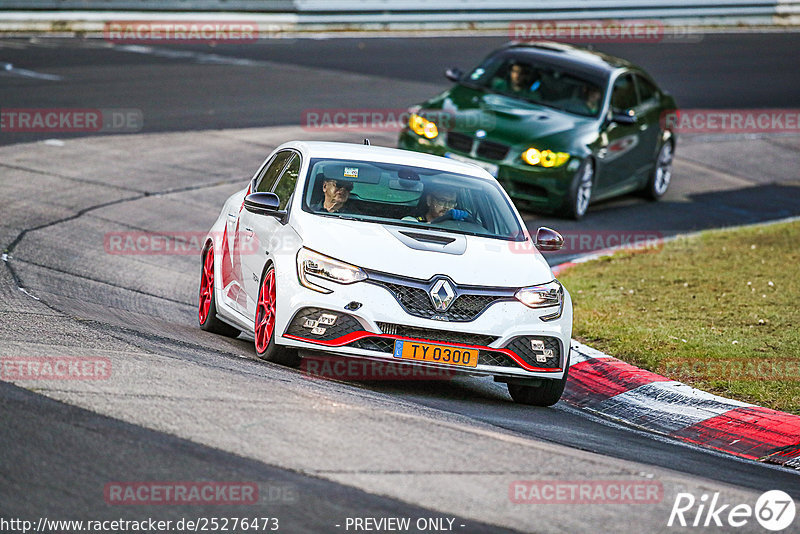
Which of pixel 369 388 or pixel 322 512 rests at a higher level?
pixel 322 512

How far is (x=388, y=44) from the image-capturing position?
30.0 metres

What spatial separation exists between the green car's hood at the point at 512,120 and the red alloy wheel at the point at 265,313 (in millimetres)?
7653

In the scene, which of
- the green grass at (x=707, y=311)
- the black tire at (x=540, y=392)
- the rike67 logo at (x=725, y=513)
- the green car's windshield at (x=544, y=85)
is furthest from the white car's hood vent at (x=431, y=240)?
the green car's windshield at (x=544, y=85)

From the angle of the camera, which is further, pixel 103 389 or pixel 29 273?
pixel 29 273

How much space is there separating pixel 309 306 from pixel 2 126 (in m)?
11.1

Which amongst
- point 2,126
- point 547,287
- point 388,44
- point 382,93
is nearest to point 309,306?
point 547,287

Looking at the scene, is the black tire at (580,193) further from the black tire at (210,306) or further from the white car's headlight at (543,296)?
the white car's headlight at (543,296)

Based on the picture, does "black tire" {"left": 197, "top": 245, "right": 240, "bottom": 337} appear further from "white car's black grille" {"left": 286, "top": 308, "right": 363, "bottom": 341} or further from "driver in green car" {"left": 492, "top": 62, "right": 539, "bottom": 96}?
"driver in green car" {"left": 492, "top": 62, "right": 539, "bottom": 96}

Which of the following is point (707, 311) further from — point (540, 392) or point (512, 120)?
point (512, 120)

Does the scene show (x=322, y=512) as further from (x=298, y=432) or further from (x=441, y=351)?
(x=441, y=351)

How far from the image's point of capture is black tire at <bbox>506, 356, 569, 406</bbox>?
29.6ft

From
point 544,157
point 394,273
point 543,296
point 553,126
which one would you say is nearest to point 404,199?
point 394,273

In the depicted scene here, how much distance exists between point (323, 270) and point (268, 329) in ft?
2.10

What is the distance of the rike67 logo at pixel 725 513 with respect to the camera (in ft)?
19.9
